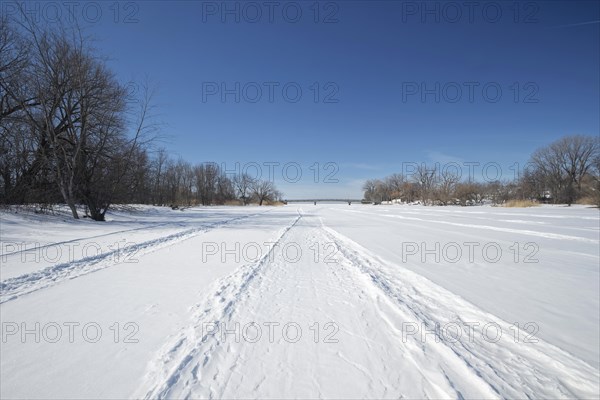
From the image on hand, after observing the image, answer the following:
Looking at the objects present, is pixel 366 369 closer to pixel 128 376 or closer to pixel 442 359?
pixel 442 359

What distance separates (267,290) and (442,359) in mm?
2525

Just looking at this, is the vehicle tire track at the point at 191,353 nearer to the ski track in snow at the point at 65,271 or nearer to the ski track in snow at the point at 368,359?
the ski track in snow at the point at 368,359

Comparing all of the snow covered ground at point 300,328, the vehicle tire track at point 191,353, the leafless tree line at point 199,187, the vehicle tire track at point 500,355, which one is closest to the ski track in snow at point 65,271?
the snow covered ground at point 300,328

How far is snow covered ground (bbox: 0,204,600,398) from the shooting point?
203 cm

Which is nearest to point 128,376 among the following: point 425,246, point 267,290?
point 267,290

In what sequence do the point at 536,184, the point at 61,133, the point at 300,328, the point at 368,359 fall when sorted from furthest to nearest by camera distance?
the point at 536,184, the point at 61,133, the point at 300,328, the point at 368,359

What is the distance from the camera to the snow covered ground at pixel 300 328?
2.03 meters

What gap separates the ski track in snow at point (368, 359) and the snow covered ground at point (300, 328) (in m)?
0.01

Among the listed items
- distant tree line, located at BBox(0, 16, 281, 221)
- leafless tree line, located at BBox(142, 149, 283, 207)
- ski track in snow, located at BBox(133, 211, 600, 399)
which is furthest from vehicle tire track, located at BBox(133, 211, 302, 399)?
leafless tree line, located at BBox(142, 149, 283, 207)

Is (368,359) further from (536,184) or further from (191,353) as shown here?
(536,184)

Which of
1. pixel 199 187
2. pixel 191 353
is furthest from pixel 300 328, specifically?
pixel 199 187

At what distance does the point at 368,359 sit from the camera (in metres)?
2.33

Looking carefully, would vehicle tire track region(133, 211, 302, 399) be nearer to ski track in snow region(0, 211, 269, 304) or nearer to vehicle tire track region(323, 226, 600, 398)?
vehicle tire track region(323, 226, 600, 398)

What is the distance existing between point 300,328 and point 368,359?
0.85m
